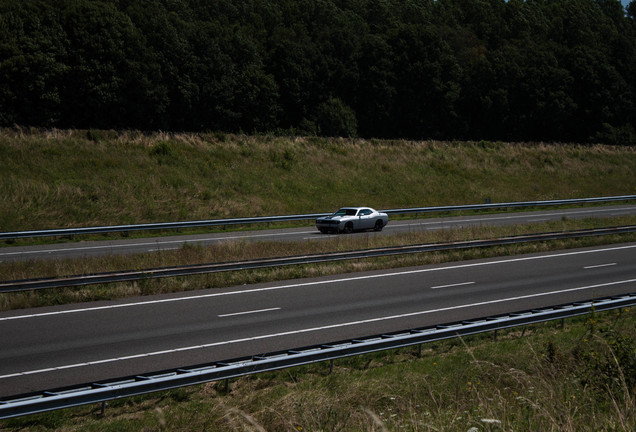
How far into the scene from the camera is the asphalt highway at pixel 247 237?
24781 mm

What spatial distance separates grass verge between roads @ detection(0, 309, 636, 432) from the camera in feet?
20.1

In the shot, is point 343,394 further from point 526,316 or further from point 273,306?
point 273,306

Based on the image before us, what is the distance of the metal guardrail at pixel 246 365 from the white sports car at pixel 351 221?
61.9 feet

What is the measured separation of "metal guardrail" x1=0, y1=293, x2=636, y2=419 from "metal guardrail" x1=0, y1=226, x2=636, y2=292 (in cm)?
736

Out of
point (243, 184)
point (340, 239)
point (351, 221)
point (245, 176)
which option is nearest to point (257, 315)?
point (340, 239)

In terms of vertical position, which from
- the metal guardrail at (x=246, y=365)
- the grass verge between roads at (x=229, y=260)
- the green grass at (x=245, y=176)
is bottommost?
the green grass at (x=245, y=176)

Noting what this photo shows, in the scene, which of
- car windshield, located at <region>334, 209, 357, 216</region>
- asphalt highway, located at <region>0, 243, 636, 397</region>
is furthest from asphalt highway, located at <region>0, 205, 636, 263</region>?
asphalt highway, located at <region>0, 243, 636, 397</region>

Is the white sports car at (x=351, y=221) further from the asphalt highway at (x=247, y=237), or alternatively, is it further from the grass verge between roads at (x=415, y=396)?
the grass verge between roads at (x=415, y=396)

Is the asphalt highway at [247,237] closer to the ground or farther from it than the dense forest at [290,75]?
closer to the ground

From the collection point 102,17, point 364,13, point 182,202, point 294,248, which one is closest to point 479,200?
point 182,202

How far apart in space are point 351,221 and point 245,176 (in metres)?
13.1

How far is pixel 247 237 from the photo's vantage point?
93.0 feet

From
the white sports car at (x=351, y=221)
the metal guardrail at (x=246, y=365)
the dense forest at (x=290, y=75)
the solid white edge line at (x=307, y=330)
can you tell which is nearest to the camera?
the metal guardrail at (x=246, y=365)

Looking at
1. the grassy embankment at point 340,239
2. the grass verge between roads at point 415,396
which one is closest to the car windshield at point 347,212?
the grassy embankment at point 340,239
